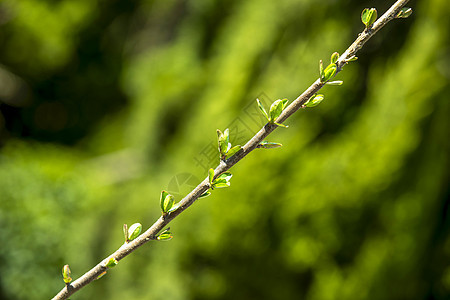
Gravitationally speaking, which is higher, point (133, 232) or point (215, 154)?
point (215, 154)

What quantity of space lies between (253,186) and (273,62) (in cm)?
69

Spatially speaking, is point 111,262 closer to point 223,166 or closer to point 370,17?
point 223,166

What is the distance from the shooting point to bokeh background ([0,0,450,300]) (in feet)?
5.43

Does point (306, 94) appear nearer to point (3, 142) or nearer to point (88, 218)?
point (88, 218)

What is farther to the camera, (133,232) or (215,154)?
(215,154)

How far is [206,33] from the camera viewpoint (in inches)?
121

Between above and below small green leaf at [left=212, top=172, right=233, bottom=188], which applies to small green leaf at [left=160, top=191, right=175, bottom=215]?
above

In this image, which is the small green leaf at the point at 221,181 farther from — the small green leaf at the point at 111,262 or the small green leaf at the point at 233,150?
the small green leaf at the point at 111,262

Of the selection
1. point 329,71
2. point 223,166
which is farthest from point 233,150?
point 329,71

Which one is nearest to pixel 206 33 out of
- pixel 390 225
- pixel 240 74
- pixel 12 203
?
pixel 240 74

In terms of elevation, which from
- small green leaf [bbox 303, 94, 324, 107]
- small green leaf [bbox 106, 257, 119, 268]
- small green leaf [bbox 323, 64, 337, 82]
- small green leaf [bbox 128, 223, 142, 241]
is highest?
small green leaf [bbox 128, 223, 142, 241]

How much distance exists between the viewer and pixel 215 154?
0.86 meters

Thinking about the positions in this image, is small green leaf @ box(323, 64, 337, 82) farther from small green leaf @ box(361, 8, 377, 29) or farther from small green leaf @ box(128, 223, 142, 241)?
small green leaf @ box(128, 223, 142, 241)

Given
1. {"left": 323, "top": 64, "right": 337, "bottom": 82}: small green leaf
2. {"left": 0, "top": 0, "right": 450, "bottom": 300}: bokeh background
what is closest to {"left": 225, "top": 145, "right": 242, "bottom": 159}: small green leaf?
{"left": 323, "top": 64, "right": 337, "bottom": 82}: small green leaf
